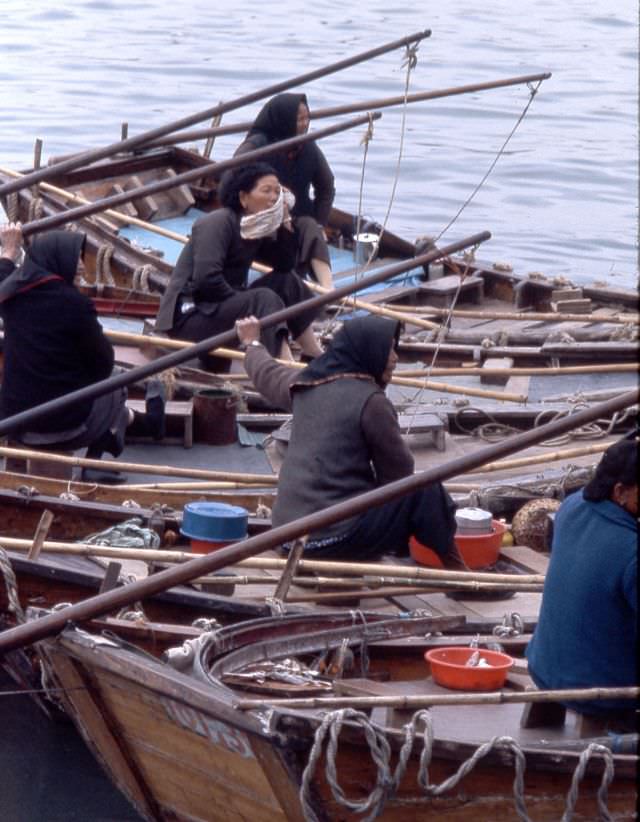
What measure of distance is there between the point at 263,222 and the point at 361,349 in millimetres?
2470

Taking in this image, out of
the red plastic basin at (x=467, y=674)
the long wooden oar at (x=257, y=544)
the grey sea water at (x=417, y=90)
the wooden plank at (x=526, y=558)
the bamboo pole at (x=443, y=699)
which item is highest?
the long wooden oar at (x=257, y=544)

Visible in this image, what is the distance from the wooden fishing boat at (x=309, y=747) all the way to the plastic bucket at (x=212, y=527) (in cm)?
99

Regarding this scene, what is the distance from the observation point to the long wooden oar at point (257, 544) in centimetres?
452

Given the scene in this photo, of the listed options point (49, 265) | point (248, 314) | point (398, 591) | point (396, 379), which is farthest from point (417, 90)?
point (398, 591)

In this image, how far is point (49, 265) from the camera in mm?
6805

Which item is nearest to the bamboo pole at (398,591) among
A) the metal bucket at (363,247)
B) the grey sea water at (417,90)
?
the metal bucket at (363,247)

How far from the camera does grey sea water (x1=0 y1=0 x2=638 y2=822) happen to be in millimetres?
16906

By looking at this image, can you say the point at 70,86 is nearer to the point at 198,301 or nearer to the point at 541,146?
the point at 541,146

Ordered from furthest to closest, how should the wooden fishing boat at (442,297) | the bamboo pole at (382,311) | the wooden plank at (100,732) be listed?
the bamboo pole at (382,311), the wooden fishing boat at (442,297), the wooden plank at (100,732)

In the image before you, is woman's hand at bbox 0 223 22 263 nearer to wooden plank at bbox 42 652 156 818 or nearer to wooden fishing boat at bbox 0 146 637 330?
wooden fishing boat at bbox 0 146 637 330

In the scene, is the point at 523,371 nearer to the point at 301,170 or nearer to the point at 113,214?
the point at 301,170

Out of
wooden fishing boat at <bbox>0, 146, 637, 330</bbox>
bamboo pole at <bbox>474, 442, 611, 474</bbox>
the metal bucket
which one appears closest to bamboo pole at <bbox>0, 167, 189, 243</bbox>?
wooden fishing boat at <bbox>0, 146, 637, 330</bbox>

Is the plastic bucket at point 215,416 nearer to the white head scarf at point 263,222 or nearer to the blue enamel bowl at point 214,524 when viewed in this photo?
the white head scarf at point 263,222

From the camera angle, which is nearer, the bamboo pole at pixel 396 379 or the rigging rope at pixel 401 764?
the rigging rope at pixel 401 764
